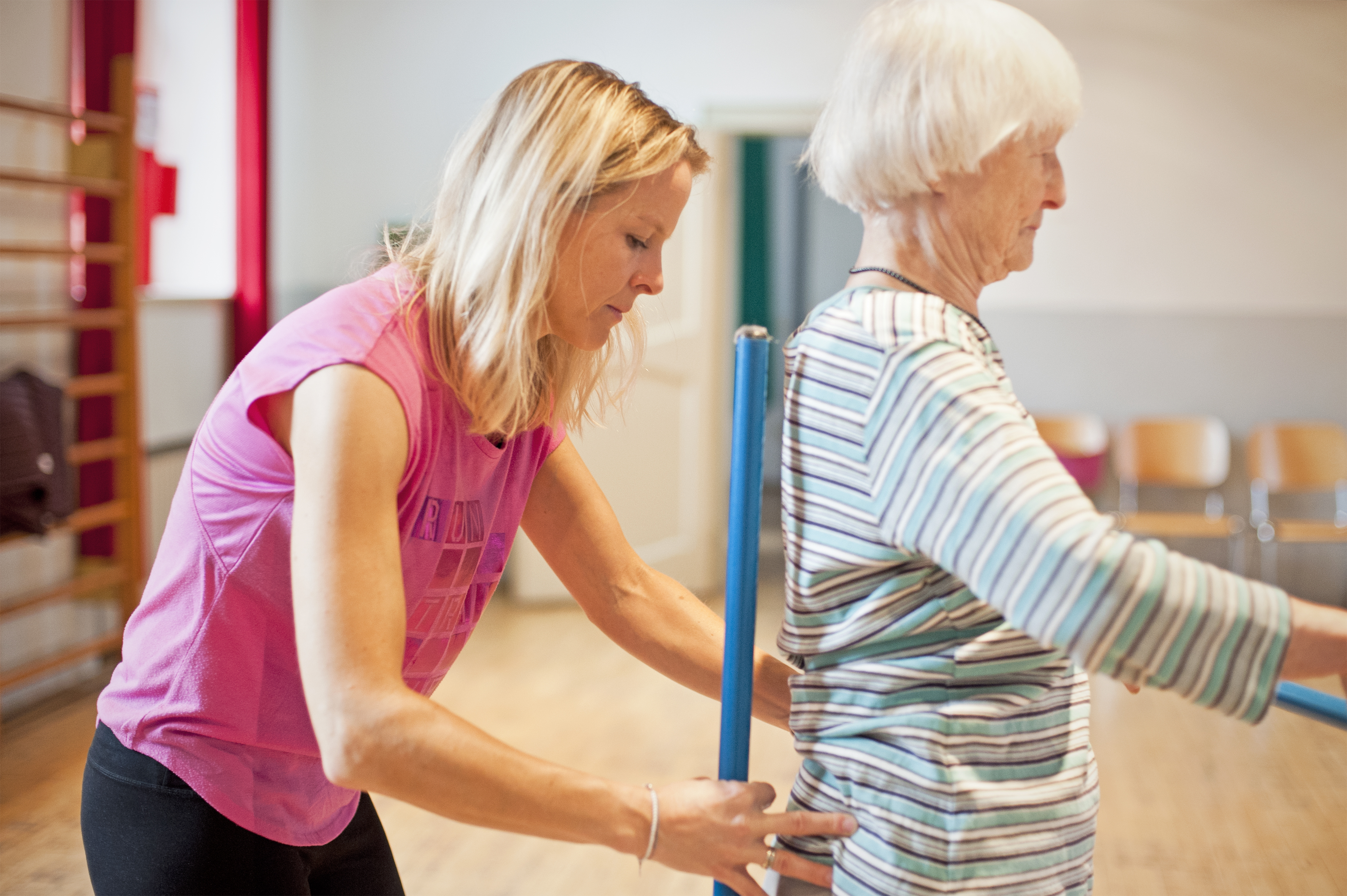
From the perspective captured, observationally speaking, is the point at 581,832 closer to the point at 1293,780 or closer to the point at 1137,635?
the point at 1137,635

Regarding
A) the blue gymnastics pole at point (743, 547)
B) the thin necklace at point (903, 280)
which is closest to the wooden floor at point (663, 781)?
the blue gymnastics pole at point (743, 547)

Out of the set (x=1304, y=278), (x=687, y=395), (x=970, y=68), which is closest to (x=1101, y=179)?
(x=1304, y=278)

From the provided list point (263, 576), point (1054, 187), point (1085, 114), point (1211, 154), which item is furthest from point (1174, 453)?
point (263, 576)

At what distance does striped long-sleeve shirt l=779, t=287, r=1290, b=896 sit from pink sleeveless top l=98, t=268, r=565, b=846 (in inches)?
11.5

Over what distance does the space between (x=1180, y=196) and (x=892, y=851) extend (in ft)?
16.4

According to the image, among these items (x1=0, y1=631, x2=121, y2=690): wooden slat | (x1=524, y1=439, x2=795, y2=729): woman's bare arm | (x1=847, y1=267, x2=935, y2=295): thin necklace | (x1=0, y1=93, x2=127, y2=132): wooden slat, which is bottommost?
(x1=0, y1=631, x2=121, y2=690): wooden slat

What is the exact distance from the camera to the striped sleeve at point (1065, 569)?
0.70 metres

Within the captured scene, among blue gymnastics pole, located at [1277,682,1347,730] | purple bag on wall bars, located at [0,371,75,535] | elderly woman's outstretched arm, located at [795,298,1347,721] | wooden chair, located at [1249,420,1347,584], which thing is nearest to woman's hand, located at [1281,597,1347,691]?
elderly woman's outstretched arm, located at [795,298,1347,721]

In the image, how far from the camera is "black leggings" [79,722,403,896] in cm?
98

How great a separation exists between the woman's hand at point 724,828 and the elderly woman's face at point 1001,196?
43cm

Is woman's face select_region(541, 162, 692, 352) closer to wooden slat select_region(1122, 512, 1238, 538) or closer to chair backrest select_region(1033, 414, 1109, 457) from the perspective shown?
wooden slat select_region(1122, 512, 1238, 538)

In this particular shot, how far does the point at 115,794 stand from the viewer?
100 centimetres

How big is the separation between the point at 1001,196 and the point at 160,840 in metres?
0.88

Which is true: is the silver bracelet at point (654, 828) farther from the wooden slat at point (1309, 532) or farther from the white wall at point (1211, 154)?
the wooden slat at point (1309, 532)
